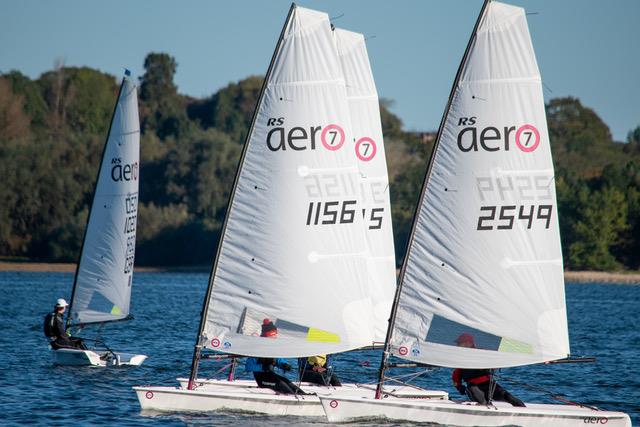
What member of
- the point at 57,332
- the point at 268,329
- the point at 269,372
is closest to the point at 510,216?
the point at 268,329

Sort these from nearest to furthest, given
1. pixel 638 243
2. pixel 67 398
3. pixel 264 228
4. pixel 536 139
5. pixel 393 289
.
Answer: pixel 536 139 < pixel 264 228 < pixel 67 398 < pixel 393 289 < pixel 638 243

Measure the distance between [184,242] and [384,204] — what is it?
70639 millimetres

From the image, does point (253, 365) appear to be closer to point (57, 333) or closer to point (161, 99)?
point (57, 333)

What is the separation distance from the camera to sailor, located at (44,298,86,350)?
1073 inches

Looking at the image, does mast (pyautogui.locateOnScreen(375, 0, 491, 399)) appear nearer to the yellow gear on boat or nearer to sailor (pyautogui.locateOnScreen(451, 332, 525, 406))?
sailor (pyautogui.locateOnScreen(451, 332, 525, 406))

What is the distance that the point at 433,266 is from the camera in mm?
19422

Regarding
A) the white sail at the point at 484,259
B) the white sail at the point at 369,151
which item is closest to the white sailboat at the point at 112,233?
the white sail at the point at 369,151

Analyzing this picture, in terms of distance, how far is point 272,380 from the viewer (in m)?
20.9

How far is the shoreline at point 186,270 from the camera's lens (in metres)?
91.9

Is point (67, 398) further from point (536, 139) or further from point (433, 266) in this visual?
point (536, 139)

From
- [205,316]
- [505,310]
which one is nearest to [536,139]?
[505,310]

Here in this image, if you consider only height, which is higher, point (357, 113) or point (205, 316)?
point (357, 113)

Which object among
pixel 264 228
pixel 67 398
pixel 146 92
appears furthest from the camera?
pixel 146 92

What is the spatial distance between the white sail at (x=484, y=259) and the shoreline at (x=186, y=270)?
73.6 metres
